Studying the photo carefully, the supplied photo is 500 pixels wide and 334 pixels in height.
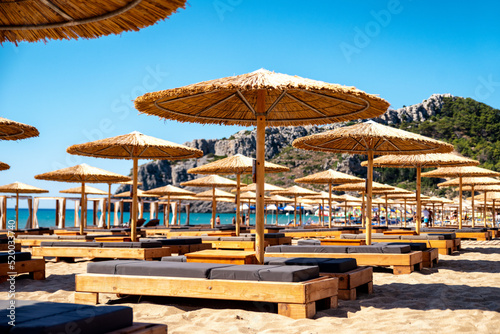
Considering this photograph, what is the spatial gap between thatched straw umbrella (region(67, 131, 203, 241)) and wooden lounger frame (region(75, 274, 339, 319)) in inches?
146

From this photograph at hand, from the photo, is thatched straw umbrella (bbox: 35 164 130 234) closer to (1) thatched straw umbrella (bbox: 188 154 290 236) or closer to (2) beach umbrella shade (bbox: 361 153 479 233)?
(1) thatched straw umbrella (bbox: 188 154 290 236)

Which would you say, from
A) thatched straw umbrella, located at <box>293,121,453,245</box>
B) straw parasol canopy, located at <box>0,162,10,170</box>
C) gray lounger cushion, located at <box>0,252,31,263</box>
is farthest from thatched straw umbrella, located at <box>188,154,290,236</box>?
gray lounger cushion, located at <box>0,252,31,263</box>

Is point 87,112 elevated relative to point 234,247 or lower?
elevated

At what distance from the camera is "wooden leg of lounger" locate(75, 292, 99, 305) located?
530 centimetres

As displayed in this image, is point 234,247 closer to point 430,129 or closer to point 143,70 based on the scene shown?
point 143,70

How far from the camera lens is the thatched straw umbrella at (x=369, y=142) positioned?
26.2 ft

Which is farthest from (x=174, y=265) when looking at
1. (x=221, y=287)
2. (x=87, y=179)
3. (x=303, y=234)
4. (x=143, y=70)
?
(x=303, y=234)

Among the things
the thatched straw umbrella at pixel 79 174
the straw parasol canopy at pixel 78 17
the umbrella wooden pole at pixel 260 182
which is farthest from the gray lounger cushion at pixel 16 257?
the thatched straw umbrella at pixel 79 174

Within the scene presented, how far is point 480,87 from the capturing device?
35.4 ft

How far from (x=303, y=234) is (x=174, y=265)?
11732mm

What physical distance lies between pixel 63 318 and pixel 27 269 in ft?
15.9

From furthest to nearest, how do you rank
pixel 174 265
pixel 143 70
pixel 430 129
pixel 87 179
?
pixel 430 129, pixel 87 179, pixel 143 70, pixel 174 265

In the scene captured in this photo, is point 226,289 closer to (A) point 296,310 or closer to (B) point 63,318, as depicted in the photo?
(A) point 296,310

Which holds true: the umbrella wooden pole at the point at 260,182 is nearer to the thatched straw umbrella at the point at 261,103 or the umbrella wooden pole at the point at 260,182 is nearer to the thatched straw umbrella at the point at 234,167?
the thatched straw umbrella at the point at 261,103
